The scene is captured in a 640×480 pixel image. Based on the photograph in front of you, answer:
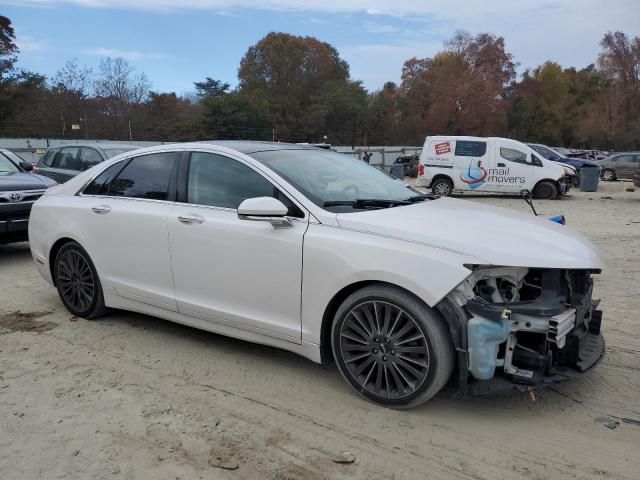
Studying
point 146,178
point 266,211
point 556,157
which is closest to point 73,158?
point 146,178

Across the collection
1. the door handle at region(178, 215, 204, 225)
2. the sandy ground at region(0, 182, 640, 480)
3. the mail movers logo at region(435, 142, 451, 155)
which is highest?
the mail movers logo at region(435, 142, 451, 155)

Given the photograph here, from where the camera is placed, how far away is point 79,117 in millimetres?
32312

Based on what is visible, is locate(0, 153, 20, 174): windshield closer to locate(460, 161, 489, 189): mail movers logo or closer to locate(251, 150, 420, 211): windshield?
locate(251, 150, 420, 211): windshield

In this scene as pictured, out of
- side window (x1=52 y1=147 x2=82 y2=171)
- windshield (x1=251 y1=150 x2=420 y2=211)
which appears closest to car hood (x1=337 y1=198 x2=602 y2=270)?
windshield (x1=251 y1=150 x2=420 y2=211)

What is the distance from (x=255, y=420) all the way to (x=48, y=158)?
10831 mm

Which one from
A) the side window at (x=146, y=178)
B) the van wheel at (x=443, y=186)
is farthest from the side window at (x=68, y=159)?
the van wheel at (x=443, y=186)

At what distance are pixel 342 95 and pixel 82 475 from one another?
55.6 m

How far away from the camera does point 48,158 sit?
1199 cm

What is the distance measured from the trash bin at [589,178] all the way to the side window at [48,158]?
18.6 meters

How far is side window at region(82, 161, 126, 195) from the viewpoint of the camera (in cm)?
480

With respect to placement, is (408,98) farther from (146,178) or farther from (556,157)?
(146,178)

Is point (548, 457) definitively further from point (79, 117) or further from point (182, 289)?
point (79, 117)

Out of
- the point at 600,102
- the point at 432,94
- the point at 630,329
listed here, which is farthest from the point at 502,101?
the point at 630,329

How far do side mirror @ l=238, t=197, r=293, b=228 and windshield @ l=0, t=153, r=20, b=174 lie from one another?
640 centimetres
